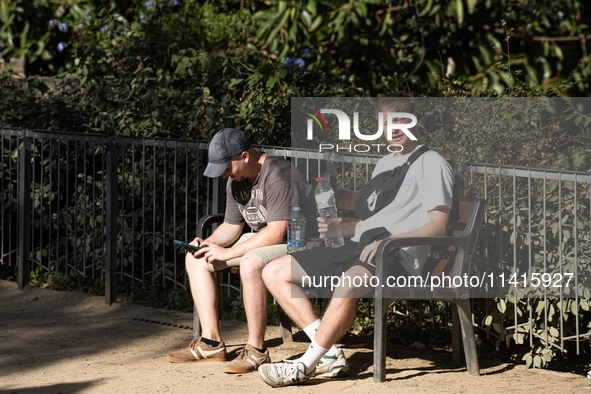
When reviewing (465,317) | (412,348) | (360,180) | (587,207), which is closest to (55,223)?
(360,180)

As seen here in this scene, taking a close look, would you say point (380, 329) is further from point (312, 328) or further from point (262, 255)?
point (262, 255)

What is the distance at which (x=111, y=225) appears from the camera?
5648 millimetres

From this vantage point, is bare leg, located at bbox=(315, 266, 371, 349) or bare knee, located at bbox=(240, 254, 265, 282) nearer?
bare leg, located at bbox=(315, 266, 371, 349)

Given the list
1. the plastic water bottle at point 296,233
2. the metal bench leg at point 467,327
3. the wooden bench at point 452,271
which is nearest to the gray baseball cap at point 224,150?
the plastic water bottle at point 296,233

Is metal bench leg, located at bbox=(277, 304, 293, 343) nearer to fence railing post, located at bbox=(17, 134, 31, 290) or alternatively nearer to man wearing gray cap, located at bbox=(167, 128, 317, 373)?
man wearing gray cap, located at bbox=(167, 128, 317, 373)

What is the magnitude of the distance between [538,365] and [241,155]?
2041 mm

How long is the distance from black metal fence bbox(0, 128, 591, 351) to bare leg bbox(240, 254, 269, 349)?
39.6 inches

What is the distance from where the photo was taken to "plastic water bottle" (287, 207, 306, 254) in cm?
401

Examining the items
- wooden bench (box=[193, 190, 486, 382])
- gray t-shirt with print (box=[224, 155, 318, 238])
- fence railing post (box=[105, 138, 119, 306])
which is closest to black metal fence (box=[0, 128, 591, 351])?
fence railing post (box=[105, 138, 119, 306])

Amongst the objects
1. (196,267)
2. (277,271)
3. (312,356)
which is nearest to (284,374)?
(312,356)

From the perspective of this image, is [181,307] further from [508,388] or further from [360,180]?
[508,388]

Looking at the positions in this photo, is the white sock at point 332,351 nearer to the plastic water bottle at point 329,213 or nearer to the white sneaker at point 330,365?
the white sneaker at point 330,365

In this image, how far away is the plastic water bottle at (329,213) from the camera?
13.5 feet

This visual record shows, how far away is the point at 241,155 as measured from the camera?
4.09 metres
